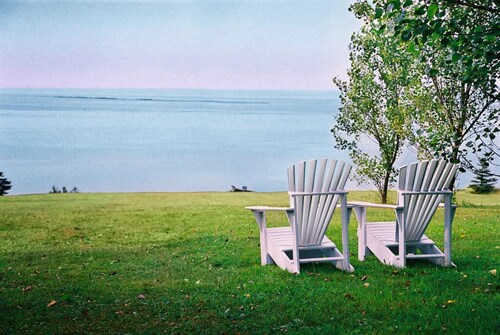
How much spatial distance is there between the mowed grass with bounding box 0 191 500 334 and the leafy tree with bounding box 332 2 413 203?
428 centimetres

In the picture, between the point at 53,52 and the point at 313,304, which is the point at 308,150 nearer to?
the point at 53,52

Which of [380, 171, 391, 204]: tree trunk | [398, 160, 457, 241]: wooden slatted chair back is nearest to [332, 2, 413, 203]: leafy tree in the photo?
[380, 171, 391, 204]: tree trunk

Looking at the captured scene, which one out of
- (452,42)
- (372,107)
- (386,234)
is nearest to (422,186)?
(386,234)

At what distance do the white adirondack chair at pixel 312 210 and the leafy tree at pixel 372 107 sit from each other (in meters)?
7.58

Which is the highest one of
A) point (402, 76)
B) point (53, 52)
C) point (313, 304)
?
point (53, 52)

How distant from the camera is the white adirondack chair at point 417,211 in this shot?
6051mm

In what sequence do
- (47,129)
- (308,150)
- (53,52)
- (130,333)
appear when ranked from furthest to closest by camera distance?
1. (47,129)
2. (53,52)
3. (308,150)
4. (130,333)

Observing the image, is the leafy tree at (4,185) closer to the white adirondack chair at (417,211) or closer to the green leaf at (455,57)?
the white adirondack chair at (417,211)

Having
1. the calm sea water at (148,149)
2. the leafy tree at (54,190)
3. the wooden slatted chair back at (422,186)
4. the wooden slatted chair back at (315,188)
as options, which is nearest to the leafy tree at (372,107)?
the calm sea water at (148,149)

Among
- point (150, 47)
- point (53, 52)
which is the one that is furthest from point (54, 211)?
point (150, 47)

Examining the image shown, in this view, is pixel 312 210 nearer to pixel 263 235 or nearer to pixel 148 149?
pixel 263 235

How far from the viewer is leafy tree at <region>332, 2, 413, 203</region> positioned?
13570mm

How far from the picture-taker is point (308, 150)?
82.4 feet

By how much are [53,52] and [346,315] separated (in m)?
26.1
